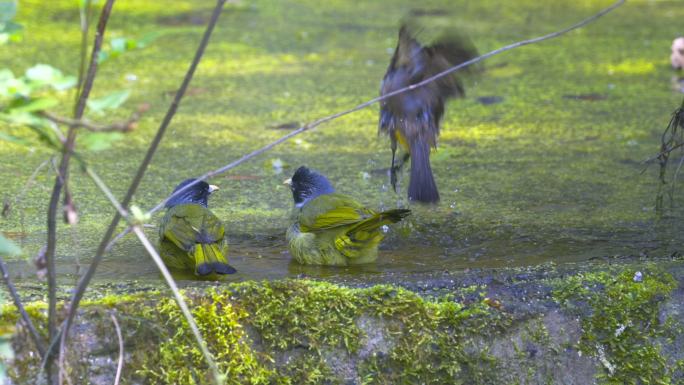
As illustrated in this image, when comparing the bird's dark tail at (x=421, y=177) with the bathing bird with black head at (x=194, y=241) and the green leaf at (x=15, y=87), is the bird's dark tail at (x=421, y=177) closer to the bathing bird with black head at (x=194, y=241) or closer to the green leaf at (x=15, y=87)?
the bathing bird with black head at (x=194, y=241)

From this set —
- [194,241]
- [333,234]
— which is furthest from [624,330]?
[194,241]

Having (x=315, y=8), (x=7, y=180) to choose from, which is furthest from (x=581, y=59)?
(x=7, y=180)

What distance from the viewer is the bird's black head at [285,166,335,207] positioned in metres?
4.39

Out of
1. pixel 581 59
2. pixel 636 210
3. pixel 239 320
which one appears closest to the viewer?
pixel 239 320

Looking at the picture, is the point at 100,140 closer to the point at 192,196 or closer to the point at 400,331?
the point at 400,331

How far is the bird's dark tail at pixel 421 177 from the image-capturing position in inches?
173

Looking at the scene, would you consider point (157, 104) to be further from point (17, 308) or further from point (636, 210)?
point (17, 308)

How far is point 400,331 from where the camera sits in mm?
2926

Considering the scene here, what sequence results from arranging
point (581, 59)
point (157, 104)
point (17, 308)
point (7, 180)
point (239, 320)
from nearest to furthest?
point (17, 308)
point (239, 320)
point (7, 180)
point (157, 104)
point (581, 59)

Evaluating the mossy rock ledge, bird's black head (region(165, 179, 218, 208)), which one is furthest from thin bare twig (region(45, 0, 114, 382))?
bird's black head (region(165, 179, 218, 208))

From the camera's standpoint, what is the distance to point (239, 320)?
9.41ft

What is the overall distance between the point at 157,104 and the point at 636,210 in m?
3.38

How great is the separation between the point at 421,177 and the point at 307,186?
533mm

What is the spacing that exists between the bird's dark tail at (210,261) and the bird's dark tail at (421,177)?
1.09 metres
